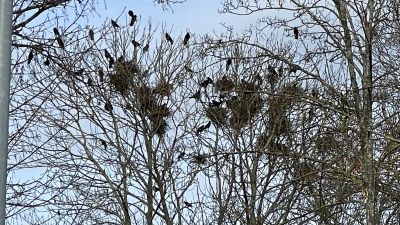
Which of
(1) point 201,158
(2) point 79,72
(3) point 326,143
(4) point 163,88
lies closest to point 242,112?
(4) point 163,88

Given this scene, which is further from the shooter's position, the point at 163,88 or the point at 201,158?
the point at 163,88

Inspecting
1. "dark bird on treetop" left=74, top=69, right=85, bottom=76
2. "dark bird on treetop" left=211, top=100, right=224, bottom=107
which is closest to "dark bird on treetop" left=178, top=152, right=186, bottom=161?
"dark bird on treetop" left=211, top=100, right=224, bottom=107

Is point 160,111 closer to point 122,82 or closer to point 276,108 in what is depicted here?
point 122,82

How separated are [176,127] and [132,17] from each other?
2372mm

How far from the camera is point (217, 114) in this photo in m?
12.5

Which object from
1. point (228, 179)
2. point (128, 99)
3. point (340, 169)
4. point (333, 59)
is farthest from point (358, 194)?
point (128, 99)

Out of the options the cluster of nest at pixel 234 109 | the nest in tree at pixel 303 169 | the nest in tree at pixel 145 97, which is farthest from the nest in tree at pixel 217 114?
the nest in tree at pixel 303 169

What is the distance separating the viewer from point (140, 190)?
44.5 ft

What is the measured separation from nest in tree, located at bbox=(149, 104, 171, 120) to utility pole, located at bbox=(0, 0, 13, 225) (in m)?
9.49

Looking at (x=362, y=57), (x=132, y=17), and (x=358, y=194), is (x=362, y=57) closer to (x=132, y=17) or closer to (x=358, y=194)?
(x=358, y=194)

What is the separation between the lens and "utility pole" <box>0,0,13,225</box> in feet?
9.75

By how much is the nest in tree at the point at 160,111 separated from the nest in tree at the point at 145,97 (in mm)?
89

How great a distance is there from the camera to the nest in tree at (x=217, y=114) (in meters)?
12.3

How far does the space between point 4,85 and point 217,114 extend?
9.55 meters
